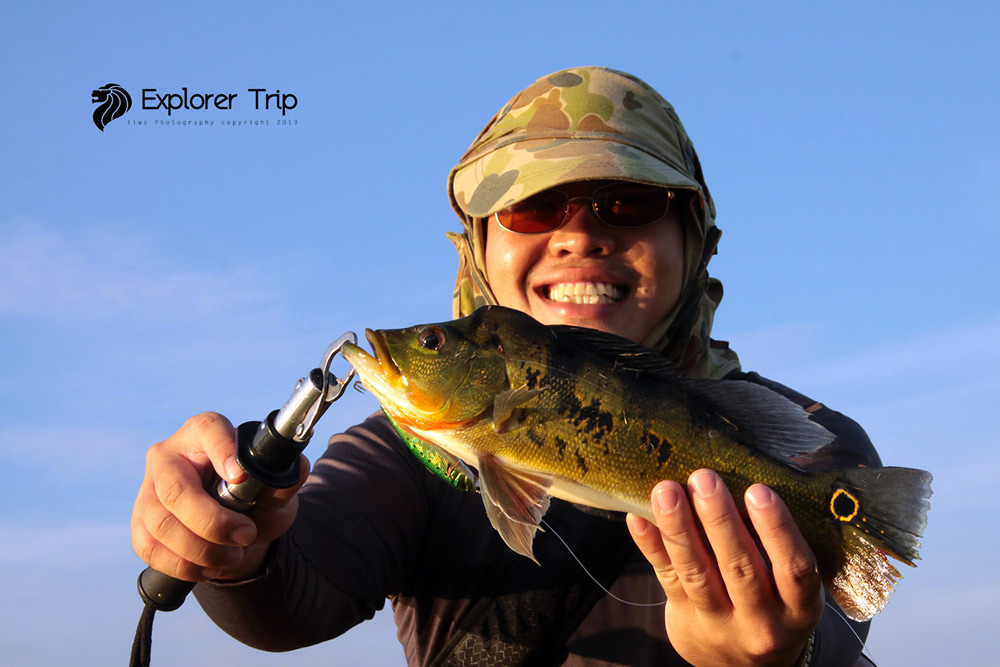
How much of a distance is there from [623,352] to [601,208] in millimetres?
1585

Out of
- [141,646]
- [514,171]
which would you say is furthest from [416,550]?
[514,171]

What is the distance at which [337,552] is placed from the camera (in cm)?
385

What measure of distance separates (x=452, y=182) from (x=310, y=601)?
9.26ft

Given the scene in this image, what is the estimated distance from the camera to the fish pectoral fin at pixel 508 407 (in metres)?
3.03

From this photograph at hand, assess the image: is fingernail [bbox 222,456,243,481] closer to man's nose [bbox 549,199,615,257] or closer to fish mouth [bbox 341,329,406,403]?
fish mouth [bbox 341,329,406,403]

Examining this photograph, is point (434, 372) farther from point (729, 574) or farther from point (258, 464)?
point (729, 574)

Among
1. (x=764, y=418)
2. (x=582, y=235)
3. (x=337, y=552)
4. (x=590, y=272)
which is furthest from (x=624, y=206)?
(x=337, y=552)

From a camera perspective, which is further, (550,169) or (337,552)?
(550,169)

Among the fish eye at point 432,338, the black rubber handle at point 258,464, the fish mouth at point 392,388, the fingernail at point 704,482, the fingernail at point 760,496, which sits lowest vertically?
the fingernail at point 760,496

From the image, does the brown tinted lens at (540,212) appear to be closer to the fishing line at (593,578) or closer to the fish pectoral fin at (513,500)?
the fishing line at (593,578)

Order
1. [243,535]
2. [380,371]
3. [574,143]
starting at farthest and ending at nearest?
[574,143], [380,371], [243,535]

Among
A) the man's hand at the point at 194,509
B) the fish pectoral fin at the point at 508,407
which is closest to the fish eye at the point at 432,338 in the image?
the fish pectoral fin at the point at 508,407

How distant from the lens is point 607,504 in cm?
302

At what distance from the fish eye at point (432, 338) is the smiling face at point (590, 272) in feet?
4.55
